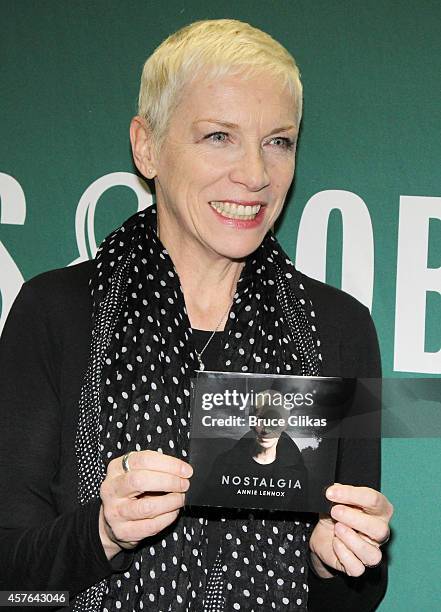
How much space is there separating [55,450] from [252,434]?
0.38 metres

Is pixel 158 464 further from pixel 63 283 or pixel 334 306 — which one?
pixel 334 306

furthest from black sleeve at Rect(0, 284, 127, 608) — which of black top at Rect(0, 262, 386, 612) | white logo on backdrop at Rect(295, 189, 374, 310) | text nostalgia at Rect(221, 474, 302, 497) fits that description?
white logo on backdrop at Rect(295, 189, 374, 310)

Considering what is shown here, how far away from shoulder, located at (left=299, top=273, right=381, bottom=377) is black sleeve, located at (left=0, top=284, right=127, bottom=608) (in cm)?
49

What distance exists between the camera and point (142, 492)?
1.21 m

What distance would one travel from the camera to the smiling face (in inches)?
57.9

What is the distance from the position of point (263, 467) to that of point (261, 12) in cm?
108

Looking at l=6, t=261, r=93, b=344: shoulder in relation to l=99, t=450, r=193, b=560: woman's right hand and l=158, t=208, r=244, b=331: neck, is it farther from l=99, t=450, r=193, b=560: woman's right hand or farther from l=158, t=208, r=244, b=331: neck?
l=99, t=450, r=193, b=560: woman's right hand

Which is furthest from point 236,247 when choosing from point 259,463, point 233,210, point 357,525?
point 357,525

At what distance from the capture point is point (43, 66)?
6.44 feet

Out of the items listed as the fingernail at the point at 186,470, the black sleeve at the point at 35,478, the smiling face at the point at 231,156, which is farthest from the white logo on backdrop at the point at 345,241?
the fingernail at the point at 186,470

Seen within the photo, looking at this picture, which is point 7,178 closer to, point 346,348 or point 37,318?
point 37,318

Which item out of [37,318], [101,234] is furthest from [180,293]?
[101,234]

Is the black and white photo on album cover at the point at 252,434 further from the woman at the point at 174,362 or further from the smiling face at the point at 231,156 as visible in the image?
the smiling face at the point at 231,156

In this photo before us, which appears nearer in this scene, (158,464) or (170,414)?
(158,464)
